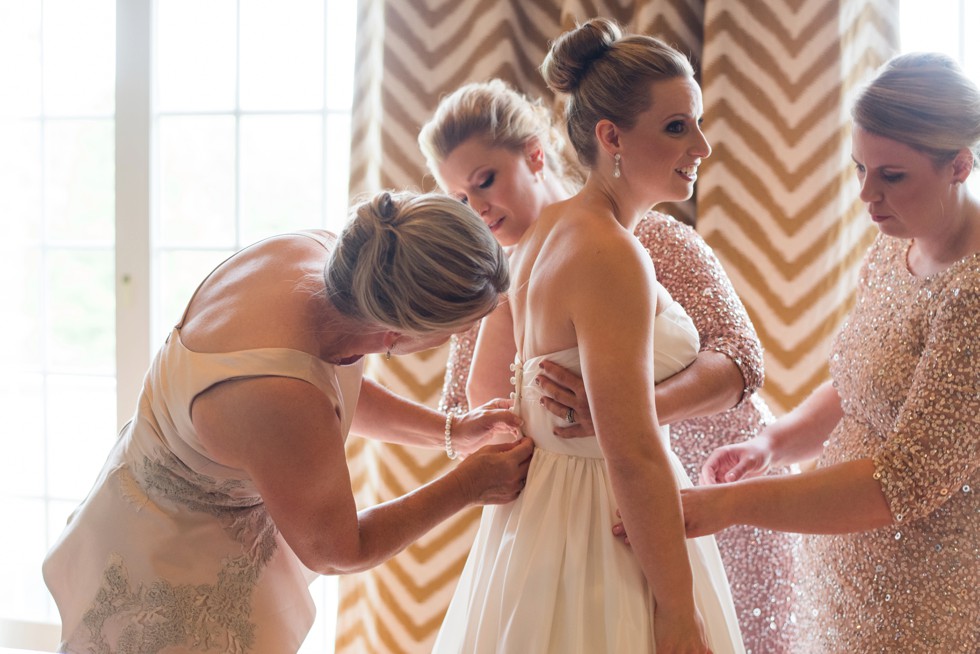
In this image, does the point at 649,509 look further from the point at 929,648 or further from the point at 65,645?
the point at 65,645

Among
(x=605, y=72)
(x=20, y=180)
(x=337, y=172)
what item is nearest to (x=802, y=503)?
(x=605, y=72)

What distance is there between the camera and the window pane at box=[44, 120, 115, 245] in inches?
121

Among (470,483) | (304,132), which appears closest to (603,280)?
(470,483)

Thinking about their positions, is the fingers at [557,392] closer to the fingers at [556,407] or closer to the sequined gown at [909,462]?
the fingers at [556,407]

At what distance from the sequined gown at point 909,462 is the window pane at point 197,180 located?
6.89 feet

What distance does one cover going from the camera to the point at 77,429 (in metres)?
3.18

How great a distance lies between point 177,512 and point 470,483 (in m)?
0.48

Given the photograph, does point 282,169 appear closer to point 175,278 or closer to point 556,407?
point 175,278

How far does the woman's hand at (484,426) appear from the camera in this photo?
1.71 meters

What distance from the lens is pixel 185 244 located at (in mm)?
3012

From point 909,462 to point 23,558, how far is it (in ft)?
10.0

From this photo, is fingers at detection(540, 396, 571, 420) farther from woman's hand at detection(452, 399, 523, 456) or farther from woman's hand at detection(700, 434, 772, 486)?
woman's hand at detection(700, 434, 772, 486)

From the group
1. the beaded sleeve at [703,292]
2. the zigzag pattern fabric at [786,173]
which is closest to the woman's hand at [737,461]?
the beaded sleeve at [703,292]

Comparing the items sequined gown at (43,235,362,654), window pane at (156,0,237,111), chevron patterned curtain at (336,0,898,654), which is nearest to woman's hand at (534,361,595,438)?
sequined gown at (43,235,362,654)
